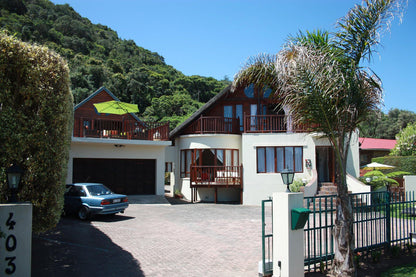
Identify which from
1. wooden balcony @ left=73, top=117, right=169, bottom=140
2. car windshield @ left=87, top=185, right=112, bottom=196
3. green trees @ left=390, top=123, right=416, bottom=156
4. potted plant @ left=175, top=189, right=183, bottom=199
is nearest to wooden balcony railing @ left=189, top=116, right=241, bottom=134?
wooden balcony @ left=73, top=117, right=169, bottom=140

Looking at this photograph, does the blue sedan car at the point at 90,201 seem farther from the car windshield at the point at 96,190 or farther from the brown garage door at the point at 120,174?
the brown garage door at the point at 120,174

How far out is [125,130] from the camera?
19391 mm

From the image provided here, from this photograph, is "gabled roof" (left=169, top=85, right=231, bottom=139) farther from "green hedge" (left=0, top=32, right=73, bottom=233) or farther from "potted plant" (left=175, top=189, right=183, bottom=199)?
"green hedge" (left=0, top=32, right=73, bottom=233)

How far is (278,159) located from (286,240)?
540 inches

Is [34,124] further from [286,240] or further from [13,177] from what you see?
[286,240]

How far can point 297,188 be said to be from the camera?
17.8 metres

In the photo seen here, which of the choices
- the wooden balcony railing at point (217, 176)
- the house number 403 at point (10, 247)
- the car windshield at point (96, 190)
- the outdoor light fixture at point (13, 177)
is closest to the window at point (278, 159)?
the wooden balcony railing at point (217, 176)

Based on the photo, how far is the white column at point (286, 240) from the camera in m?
6.07

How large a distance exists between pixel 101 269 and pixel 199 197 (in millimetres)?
14167

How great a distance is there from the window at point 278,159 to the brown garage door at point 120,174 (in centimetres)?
665

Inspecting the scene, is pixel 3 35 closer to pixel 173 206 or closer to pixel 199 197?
pixel 173 206

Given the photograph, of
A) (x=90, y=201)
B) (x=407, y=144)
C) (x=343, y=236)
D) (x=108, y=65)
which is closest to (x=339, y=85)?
(x=343, y=236)

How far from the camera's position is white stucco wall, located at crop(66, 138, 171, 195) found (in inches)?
729

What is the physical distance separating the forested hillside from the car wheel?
114 ft
